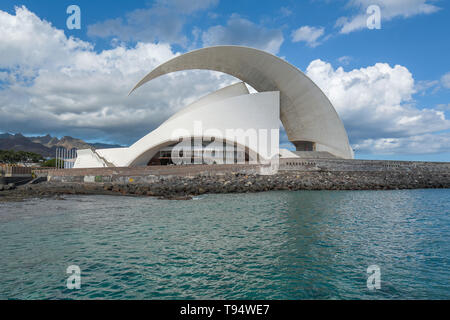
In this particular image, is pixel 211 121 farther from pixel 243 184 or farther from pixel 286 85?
pixel 243 184

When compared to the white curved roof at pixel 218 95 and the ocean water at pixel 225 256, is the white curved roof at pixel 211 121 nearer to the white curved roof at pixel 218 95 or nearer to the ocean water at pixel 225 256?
the white curved roof at pixel 218 95

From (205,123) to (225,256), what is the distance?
19641 mm

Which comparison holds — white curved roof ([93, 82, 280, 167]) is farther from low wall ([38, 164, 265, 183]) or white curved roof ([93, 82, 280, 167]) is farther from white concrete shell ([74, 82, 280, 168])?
low wall ([38, 164, 265, 183])

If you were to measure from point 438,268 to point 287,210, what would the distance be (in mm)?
Answer: 5220

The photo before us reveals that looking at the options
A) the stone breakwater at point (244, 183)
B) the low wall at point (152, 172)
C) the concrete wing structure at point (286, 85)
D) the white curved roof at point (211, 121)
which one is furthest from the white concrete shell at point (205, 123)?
the stone breakwater at point (244, 183)

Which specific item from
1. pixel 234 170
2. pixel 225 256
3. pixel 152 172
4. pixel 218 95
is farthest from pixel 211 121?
pixel 225 256

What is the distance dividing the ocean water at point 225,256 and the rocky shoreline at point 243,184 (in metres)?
7.24

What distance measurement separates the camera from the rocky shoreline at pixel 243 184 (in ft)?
50.3

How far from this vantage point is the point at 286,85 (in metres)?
25.9

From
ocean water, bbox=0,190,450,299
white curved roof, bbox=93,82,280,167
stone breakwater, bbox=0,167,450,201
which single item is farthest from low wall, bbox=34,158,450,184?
ocean water, bbox=0,190,450,299

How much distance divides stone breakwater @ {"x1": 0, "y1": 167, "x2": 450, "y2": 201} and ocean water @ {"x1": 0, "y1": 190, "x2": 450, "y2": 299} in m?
7.44
